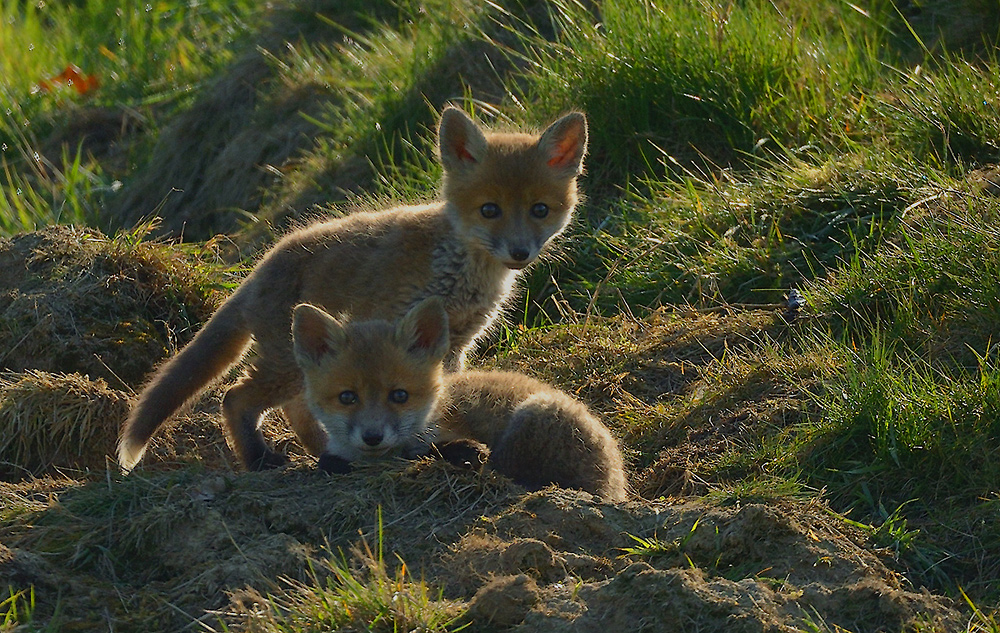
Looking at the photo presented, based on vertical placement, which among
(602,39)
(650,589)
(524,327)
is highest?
(602,39)

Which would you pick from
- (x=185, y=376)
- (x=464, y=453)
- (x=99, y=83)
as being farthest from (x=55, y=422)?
(x=99, y=83)

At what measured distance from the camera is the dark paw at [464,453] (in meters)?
4.20

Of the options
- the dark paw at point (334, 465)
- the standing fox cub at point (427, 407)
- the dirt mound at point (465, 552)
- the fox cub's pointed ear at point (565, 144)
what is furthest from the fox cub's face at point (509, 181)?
the dirt mound at point (465, 552)

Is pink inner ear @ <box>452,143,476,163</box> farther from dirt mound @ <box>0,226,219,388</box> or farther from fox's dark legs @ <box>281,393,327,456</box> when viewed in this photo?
dirt mound @ <box>0,226,219,388</box>

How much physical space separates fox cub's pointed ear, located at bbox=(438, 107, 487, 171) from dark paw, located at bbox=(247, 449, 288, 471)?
1665 mm

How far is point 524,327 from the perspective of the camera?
19.7 ft

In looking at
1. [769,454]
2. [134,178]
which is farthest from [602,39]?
[134,178]

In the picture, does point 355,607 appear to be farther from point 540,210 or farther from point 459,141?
point 459,141

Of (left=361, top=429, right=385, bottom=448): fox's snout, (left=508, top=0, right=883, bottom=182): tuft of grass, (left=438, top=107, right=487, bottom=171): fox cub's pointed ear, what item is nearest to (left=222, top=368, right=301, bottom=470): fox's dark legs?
(left=361, top=429, right=385, bottom=448): fox's snout

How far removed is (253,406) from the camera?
4.89 m

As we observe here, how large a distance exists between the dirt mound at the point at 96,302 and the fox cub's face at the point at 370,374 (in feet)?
4.35

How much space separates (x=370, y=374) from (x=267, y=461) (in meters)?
0.70

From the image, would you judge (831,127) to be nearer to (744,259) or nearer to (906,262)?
(744,259)

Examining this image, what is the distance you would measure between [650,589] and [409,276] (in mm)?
2256
